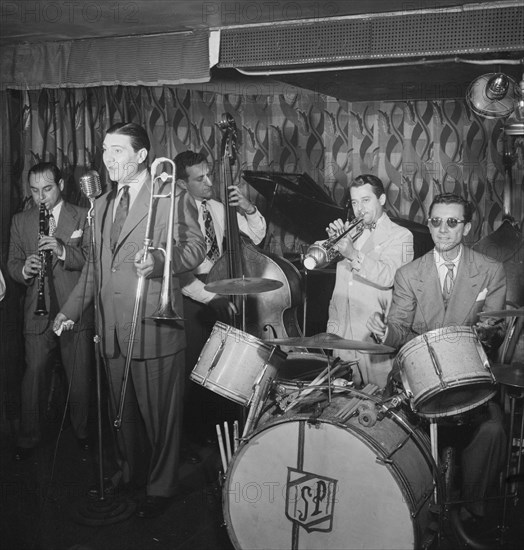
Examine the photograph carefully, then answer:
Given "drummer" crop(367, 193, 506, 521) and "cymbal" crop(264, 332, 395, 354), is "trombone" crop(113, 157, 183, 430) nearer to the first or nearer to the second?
"cymbal" crop(264, 332, 395, 354)

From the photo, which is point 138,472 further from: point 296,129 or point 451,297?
point 296,129

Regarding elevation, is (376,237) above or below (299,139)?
below

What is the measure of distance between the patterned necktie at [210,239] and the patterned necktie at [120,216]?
67cm

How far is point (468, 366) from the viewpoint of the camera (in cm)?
330

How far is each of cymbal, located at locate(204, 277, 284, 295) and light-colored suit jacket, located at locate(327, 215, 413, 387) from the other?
81cm

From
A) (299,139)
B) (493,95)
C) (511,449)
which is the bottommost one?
(511,449)

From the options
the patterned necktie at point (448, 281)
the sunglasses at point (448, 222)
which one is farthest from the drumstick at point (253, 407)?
the sunglasses at point (448, 222)

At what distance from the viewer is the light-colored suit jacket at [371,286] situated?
441 cm

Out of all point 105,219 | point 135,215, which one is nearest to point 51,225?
point 105,219

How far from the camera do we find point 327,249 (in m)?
4.30

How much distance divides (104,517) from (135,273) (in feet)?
4.79

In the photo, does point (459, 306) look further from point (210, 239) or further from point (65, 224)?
point (65, 224)

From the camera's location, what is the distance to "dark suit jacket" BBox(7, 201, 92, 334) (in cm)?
486

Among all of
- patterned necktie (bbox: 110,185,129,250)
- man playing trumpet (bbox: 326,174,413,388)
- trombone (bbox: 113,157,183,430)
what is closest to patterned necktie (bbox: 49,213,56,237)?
patterned necktie (bbox: 110,185,129,250)
